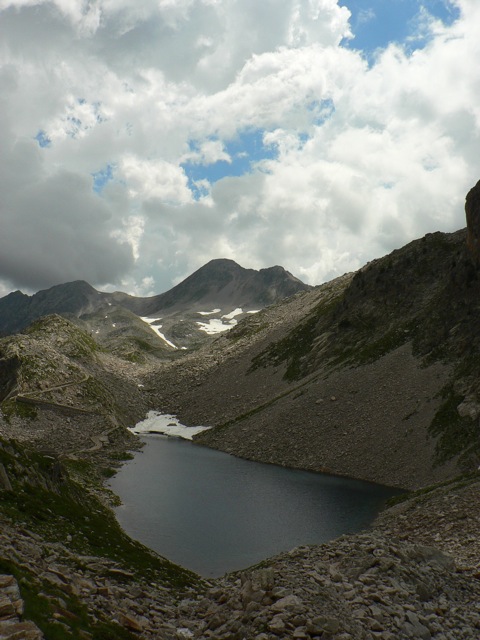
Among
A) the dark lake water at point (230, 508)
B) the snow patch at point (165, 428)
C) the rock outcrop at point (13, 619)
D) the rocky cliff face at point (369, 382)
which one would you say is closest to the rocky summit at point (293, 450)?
the rock outcrop at point (13, 619)

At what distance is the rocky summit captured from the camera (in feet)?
67.0

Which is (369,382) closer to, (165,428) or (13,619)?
(165,428)

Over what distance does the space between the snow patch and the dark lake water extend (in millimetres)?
26011

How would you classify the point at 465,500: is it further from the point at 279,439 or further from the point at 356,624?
the point at 279,439

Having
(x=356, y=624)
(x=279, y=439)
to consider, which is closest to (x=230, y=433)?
(x=279, y=439)

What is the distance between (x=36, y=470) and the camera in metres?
36.8

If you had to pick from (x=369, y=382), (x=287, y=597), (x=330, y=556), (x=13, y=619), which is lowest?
(x=330, y=556)

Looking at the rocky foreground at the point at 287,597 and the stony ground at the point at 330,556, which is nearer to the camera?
the rocky foreground at the point at 287,597

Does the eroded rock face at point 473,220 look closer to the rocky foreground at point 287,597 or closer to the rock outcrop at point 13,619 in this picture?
the rocky foreground at point 287,597

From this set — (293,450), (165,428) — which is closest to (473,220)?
(293,450)

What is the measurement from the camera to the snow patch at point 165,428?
363ft

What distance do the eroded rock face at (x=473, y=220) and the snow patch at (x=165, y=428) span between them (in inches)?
2764

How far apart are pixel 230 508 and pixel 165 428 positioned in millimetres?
60829

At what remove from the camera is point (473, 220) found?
100 metres
